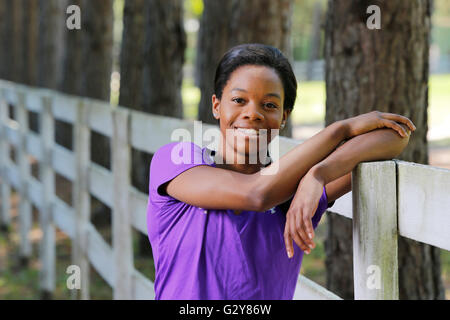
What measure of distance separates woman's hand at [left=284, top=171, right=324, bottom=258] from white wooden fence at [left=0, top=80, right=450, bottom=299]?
21cm

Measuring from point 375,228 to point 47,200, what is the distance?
18.8 feet

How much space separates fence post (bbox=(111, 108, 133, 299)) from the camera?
474cm

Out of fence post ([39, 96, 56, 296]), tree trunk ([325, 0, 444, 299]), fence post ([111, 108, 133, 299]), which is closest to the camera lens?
tree trunk ([325, 0, 444, 299])

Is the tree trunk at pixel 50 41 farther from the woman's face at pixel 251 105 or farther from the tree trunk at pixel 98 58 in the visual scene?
the woman's face at pixel 251 105

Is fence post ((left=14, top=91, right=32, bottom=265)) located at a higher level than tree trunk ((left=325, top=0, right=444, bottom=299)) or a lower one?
lower

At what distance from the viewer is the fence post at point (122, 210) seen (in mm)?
4738

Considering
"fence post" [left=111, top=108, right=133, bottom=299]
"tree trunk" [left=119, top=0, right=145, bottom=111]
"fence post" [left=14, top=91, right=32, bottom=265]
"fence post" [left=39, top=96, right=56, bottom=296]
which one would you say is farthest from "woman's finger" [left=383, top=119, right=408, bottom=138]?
"tree trunk" [left=119, top=0, right=145, bottom=111]

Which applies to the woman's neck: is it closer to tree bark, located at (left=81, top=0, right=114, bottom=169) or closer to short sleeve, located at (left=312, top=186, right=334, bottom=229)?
short sleeve, located at (left=312, top=186, right=334, bottom=229)

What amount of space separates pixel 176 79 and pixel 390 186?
6.04m

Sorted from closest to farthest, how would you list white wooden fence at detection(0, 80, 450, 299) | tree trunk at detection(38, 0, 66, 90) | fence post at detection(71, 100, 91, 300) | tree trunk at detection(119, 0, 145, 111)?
white wooden fence at detection(0, 80, 450, 299)
fence post at detection(71, 100, 91, 300)
tree trunk at detection(119, 0, 145, 111)
tree trunk at detection(38, 0, 66, 90)

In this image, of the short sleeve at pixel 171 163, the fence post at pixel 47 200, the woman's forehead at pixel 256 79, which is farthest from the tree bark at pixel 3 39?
the woman's forehead at pixel 256 79

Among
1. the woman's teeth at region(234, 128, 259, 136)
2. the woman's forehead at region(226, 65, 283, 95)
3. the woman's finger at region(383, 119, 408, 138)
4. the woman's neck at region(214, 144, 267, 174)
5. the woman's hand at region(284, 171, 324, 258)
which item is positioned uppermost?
the woman's forehead at region(226, 65, 283, 95)

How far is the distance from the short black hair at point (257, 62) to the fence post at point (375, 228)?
→ 347mm

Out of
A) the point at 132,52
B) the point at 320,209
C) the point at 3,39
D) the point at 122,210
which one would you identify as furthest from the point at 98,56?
the point at 3,39
